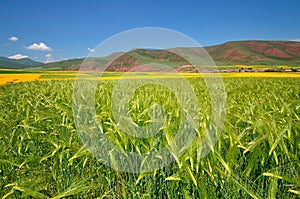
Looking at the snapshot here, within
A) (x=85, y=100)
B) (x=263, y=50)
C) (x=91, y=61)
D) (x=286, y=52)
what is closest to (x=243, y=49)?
(x=263, y=50)

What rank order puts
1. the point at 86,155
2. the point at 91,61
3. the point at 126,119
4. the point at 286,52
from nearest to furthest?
the point at 86,155
the point at 126,119
the point at 91,61
the point at 286,52

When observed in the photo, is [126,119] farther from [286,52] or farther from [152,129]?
[286,52]

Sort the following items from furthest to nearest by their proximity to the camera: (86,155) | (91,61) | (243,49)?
(243,49)
(91,61)
(86,155)

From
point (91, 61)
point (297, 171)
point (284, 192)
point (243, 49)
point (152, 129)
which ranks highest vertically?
point (243, 49)

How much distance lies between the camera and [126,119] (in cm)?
249

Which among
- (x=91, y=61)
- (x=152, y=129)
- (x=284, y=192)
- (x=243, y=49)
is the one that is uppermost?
(x=243, y=49)

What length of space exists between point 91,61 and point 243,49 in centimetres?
10060

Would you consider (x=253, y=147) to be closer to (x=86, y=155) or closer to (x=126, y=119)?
(x=126, y=119)

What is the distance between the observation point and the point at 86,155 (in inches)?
91.6

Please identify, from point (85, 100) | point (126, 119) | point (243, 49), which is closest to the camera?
point (126, 119)

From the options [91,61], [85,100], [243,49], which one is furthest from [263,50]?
[85,100]

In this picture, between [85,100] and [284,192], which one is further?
[85,100]

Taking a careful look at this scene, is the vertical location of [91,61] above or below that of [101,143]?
above

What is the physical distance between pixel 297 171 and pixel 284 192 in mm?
195
